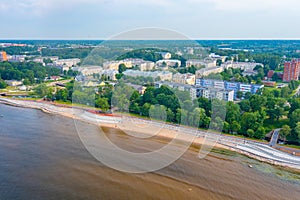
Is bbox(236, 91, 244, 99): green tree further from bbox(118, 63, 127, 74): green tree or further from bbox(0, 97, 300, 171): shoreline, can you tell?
bbox(118, 63, 127, 74): green tree

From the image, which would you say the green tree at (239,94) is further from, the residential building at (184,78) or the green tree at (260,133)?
the green tree at (260,133)

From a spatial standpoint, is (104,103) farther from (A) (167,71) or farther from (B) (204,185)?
(B) (204,185)

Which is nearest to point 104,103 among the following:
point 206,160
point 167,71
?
point 167,71

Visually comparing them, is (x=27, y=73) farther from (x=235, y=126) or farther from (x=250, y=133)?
(x=250, y=133)

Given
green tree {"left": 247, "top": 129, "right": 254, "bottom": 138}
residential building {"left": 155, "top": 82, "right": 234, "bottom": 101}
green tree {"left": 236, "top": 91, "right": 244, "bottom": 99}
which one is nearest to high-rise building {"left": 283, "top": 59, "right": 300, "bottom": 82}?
green tree {"left": 236, "top": 91, "right": 244, "bottom": 99}

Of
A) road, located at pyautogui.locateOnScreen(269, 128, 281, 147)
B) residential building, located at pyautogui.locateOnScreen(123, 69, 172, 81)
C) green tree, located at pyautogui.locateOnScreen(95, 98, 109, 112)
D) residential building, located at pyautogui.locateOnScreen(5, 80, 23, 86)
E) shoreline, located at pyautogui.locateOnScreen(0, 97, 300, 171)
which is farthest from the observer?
residential building, located at pyautogui.locateOnScreen(5, 80, 23, 86)

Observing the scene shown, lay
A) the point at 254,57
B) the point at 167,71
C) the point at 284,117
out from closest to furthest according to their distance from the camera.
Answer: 1. the point at 284,117
2. the point at 167,71
3. the point at 254,57

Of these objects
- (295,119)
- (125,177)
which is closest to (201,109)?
(295,119)

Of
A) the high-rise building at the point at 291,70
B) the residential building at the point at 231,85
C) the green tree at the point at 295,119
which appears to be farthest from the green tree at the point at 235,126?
the high-rise building at the point at 291,70
